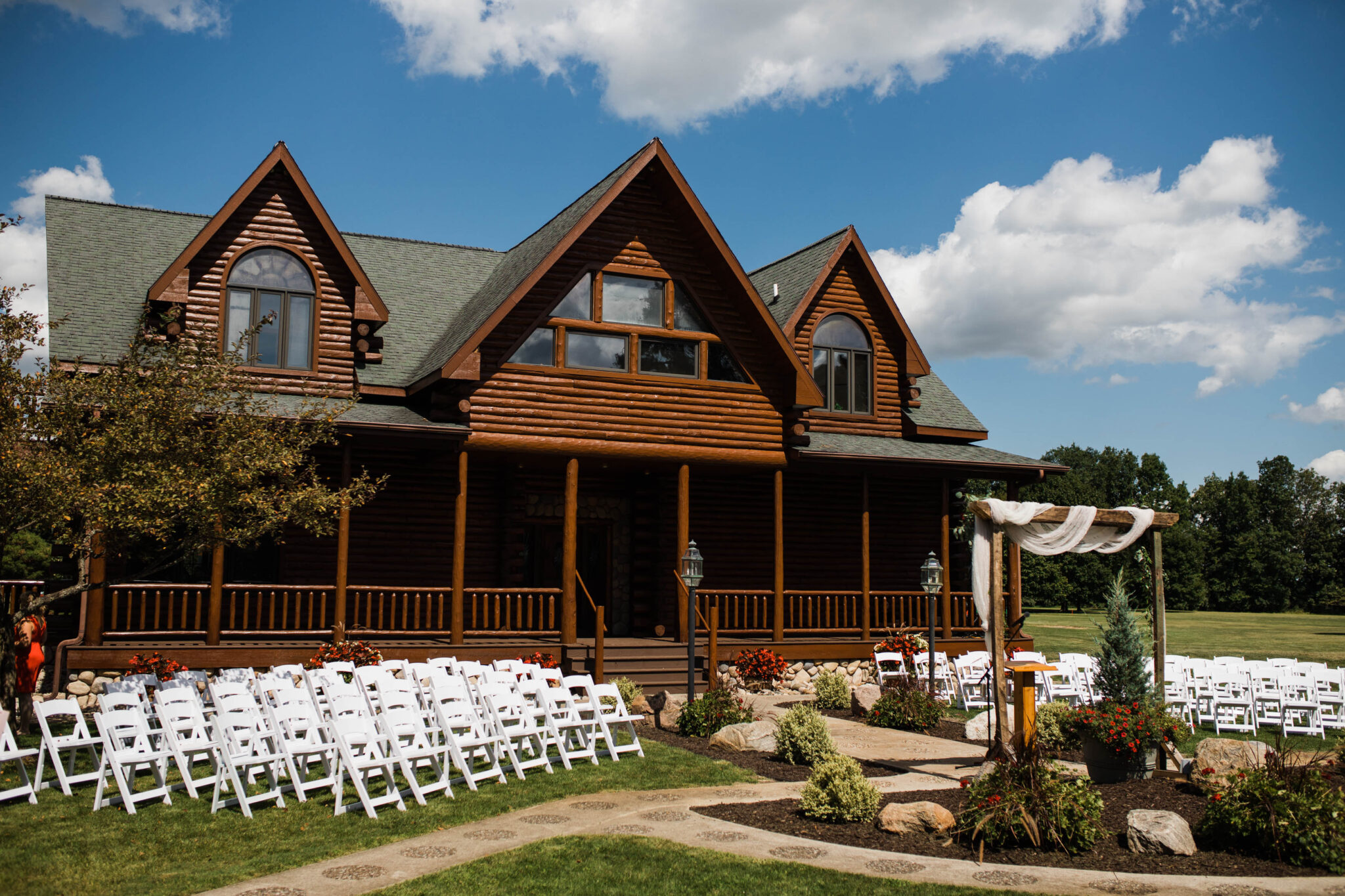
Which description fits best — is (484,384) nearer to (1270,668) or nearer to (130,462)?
(130,462)

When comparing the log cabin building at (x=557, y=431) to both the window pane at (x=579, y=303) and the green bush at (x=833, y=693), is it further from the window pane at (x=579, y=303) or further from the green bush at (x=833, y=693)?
the green bush at (x=833, y=693)

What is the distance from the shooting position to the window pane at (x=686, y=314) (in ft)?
60.5

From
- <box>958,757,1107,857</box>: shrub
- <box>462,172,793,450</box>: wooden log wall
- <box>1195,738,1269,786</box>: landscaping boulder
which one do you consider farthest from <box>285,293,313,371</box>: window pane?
<box>1195,738,1269,786</box>: landscaping boulder

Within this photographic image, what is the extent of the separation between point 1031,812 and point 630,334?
11314mm

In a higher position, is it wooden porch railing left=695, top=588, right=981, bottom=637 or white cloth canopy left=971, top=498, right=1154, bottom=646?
white cloth canopy left=971, top=498, right=1154, bottom=646

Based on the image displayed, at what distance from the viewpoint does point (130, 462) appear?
11133 millimetres

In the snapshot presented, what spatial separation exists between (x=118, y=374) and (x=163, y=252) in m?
8.96

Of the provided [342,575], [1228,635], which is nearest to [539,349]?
[342,575]

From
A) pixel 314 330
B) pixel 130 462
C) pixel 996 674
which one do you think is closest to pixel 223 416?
pixel 130 462

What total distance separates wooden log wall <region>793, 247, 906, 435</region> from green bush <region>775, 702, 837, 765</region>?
10010 millimetres

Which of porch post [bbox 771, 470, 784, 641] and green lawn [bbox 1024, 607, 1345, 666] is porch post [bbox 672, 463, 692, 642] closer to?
porch post [bbox 771, 470, 784, 641]

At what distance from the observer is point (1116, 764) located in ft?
35.0

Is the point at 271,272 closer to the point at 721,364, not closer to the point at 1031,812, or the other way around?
the point at 721,364

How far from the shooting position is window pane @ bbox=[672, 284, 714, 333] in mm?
18453
